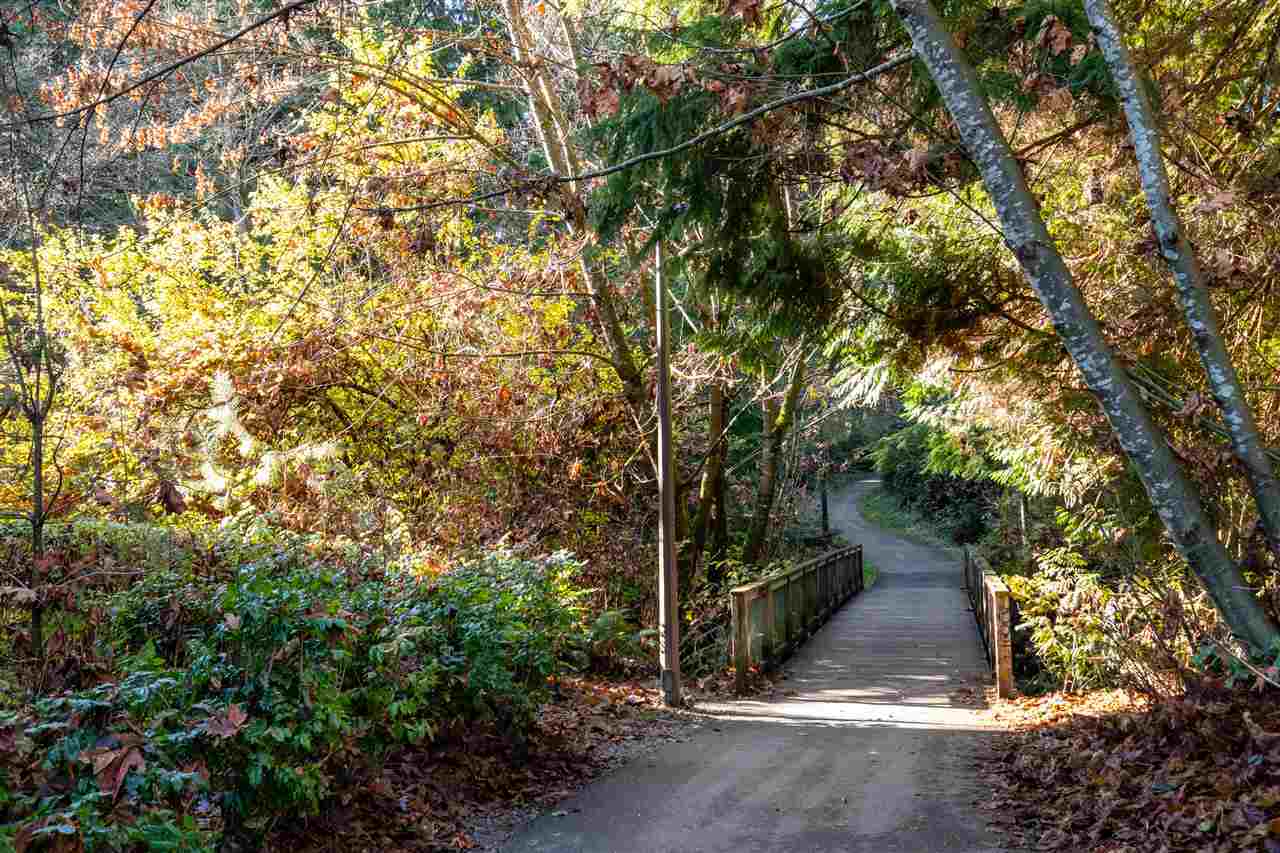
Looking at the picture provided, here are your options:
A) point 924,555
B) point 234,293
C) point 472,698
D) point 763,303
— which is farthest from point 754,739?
point 924,555

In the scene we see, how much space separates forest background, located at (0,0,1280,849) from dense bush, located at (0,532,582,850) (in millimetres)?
24

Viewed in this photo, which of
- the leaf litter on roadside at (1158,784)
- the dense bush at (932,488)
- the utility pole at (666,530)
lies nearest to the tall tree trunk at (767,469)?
the utility pole at (666,530)

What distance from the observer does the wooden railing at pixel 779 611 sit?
11.7 metres

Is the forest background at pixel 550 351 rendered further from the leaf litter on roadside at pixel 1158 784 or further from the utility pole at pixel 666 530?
the utility pole at pixel 666 530

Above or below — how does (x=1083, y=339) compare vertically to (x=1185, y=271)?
below

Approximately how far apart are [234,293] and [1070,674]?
10.3m

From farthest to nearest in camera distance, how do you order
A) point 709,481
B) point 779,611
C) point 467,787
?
point 709,481, point 779,611, point 467,787

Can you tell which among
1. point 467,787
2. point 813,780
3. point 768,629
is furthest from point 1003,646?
point 467,787

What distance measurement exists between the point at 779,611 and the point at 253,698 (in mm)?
10223

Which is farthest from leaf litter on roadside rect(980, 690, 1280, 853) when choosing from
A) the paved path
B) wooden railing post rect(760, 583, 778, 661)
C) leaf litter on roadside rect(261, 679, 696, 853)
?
wooden railing post rect(760, 583, 778, 661)

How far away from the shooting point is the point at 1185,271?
18.7ft

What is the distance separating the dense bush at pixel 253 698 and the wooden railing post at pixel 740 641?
177 inches

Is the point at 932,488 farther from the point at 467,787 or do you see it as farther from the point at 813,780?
the point at 467,787

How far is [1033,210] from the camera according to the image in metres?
5.80
